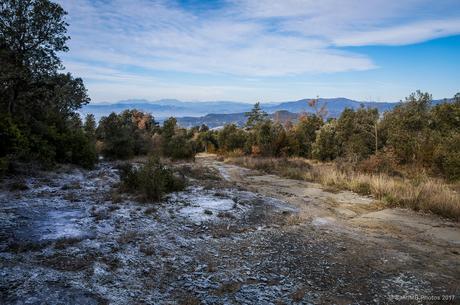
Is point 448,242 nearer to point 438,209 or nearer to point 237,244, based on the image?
point 438,209

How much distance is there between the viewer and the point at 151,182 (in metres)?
9.13

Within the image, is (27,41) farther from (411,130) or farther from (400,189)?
(411,130)

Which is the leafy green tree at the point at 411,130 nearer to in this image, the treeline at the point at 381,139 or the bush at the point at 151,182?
the treeline at the point at 381,139

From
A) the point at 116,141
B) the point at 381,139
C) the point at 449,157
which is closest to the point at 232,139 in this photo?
the point at 116,141

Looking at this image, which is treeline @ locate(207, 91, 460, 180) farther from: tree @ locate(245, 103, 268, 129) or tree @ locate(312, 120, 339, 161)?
tree @ locate(245, 103, 268, 129)

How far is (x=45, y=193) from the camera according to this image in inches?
354

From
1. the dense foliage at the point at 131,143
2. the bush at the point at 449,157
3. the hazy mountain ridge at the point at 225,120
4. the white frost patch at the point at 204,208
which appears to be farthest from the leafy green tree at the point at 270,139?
the white frost patch at the point at 204,208

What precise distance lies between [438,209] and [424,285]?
5.11 meters

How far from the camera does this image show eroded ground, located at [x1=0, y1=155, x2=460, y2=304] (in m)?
4.38

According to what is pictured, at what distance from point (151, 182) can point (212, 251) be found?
149 inches

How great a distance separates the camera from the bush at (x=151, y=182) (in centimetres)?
902

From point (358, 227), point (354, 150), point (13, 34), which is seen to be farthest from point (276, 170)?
point (13, 34)

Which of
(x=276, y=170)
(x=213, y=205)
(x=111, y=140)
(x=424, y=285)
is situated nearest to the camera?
(x=424, y=285)

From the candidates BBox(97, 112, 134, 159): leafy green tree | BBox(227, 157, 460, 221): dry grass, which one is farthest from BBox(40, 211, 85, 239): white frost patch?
BBox(97, 112, 134, 159): leafy green tree
